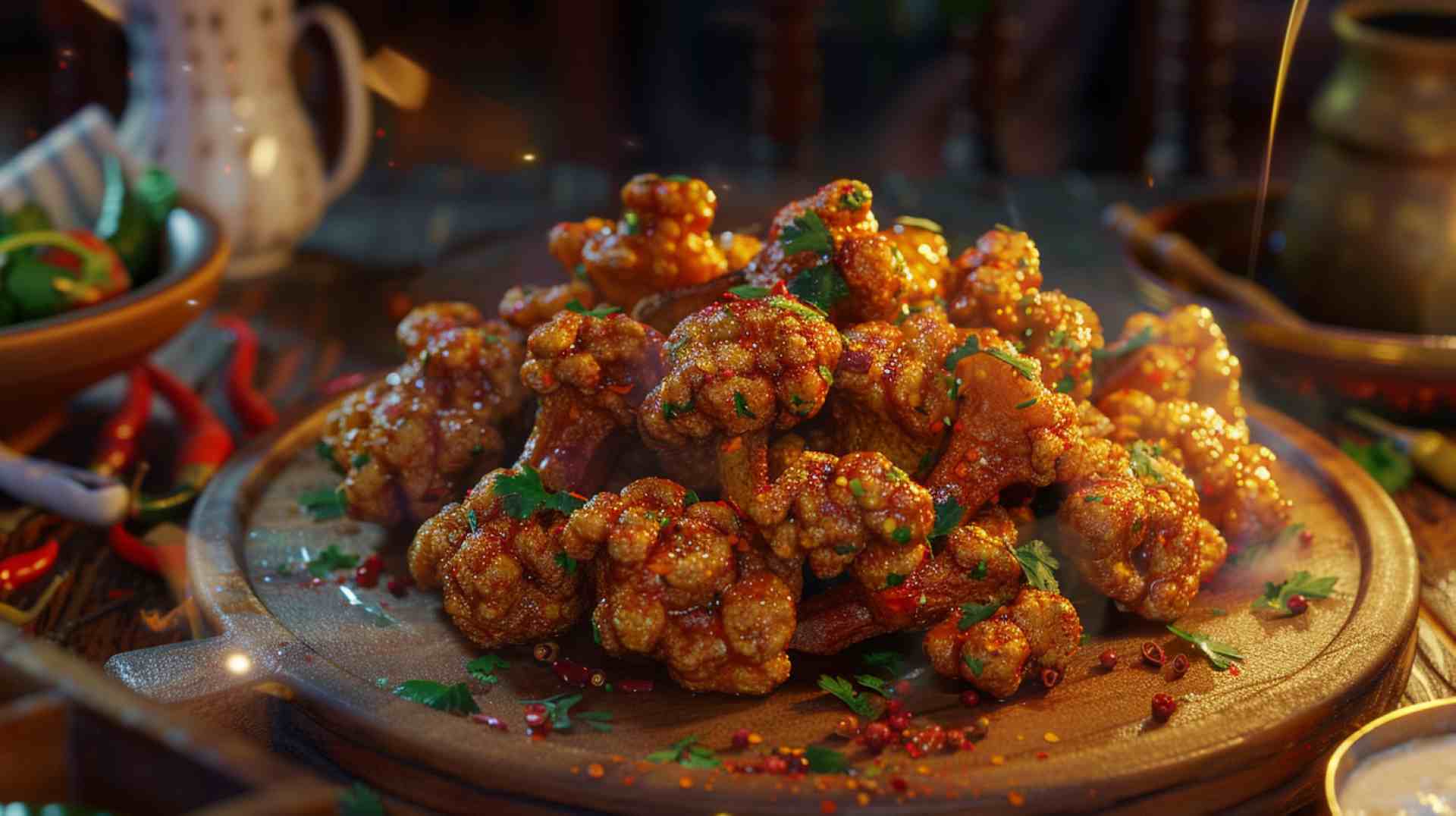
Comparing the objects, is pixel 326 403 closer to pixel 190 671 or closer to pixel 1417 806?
pixel 190 671

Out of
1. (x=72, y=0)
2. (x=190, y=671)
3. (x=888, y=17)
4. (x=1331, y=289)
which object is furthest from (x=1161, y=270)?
(x=888, y=17)

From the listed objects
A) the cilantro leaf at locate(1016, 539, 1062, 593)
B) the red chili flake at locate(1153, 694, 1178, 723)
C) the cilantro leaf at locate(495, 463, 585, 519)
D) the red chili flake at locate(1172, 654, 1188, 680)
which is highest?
the cilantro leaf at locate(495, 463, 585, 519)

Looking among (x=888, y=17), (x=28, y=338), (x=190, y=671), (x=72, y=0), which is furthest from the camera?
(x=888, y=17)

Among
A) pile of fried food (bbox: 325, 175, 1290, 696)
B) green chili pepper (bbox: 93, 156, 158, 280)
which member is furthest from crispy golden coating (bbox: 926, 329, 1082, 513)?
green chili pepper (bbox: 93, 156, 158, 280)

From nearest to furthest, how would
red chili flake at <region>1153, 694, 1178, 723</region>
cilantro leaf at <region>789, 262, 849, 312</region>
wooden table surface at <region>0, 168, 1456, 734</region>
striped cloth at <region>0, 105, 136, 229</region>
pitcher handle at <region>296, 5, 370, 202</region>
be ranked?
1. red chili flake at <region>1153, 694, 1178, 723</region>
2. cilantro leaf at <region>789, 262, 849, 312</region>
3. wooden table surface at <region>0, 168, 1456, 734</region>
4. striped cloth at <region>0, 105, 136, 229</region>
5. pitcher handle at <region>296, 5, 370, 202</region>

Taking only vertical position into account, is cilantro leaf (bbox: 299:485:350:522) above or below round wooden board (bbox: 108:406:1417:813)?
below

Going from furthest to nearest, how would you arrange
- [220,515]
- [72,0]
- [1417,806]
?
[72,0] → [220,515] → [1417,806]

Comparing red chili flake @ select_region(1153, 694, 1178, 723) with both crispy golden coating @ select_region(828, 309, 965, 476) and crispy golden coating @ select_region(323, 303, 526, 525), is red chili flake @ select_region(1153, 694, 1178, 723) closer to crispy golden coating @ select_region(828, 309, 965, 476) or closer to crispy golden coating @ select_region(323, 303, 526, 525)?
crispy golden coating @ select_region(828, 309, 965, 476)
